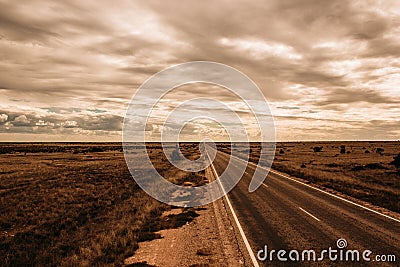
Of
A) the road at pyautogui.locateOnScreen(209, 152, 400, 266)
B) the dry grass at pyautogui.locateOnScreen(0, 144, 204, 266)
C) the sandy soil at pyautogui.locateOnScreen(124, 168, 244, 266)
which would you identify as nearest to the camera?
the sandy soil at pyautogui.locateOnScreen(124, 168, 244, 266)

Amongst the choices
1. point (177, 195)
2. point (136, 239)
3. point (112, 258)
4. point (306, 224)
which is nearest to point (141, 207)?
point (177, 195)

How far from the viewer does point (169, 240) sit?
35.8 feet

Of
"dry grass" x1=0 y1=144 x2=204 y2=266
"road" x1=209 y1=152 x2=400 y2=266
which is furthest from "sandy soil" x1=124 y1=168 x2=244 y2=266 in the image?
"road" x1=209 y1=152 x2=400 y2=266

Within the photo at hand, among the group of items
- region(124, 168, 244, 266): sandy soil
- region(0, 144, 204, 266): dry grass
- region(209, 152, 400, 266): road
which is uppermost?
region(209, 152, 400, 266): road

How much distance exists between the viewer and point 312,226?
1185 cm

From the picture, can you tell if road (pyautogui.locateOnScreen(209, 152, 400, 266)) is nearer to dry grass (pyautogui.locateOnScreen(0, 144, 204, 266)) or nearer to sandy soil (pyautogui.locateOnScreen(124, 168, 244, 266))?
sandy soil (pyautogui.locateOnScreen(124, 168, 244, 266))

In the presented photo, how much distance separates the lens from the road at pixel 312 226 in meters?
9.39

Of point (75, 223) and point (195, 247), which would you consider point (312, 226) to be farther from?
point (75, 223)

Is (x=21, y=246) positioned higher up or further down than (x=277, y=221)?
further down

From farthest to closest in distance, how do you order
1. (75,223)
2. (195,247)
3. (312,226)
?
(75,223) → (312,226) → (195,247)

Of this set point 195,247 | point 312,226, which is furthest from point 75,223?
point 312,226

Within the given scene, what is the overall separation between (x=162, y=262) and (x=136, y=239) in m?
2.53

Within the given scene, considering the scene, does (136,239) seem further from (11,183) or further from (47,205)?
(11,183)

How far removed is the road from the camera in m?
9.39
